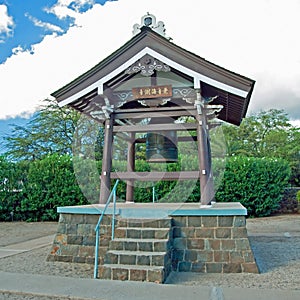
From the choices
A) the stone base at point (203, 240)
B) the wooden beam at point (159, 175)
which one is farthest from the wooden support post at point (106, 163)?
the stone base at point (203, 240)

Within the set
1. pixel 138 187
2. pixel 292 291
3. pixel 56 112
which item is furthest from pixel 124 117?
pixel 56 112

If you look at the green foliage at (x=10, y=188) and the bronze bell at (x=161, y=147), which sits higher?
the bronze bell at (x=161, y=147)

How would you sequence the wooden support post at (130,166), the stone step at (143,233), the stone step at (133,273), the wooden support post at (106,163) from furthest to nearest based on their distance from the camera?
1. the wooden support post at (130,166)
2. the wooden support post at (106,163)
3. the stone step at (143,233)
4. the stone step at (133,273)

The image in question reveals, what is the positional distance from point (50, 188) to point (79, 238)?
7213 millimetres

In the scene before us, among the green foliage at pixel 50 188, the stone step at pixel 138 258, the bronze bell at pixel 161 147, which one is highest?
the bronze bell at pixel 161 147

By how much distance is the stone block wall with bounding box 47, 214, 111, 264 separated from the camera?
522 centimetres

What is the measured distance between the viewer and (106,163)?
5.91 meters

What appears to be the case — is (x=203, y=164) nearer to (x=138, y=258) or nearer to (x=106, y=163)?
(x=106, y=163)

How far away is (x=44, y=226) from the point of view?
36.7 feet

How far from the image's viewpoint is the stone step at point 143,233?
4656 millimetres

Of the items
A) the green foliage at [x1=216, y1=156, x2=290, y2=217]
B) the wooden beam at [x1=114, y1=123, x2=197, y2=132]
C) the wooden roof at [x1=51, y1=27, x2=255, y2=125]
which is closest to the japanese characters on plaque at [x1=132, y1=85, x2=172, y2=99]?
the wooden roof at [x1=51, y1=27, x2=255, y2=125]

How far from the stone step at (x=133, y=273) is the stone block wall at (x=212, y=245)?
853 millimetres

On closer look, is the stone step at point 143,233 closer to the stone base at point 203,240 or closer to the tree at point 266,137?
the stone base at point 203,240

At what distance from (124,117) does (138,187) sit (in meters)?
6.10
